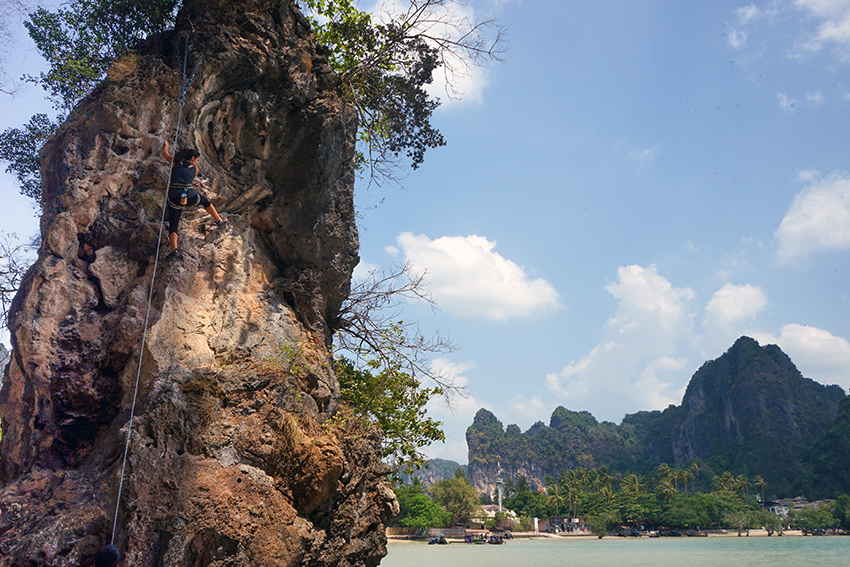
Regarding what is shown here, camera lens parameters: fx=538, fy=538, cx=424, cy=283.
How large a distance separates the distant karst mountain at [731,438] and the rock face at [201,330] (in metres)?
122

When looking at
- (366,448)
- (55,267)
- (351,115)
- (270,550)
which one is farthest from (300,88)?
(270,550)

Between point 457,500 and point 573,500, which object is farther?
point 573,500

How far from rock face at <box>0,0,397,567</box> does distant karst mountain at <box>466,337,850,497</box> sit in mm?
121769

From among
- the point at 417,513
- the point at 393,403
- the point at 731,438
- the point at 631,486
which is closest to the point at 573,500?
the point at 631,486

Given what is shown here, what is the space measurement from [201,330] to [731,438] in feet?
503

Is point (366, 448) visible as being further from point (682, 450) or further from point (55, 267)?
point (682, 450)

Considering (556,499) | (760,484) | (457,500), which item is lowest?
(556,499)

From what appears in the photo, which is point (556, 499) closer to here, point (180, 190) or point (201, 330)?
point (201, 330)

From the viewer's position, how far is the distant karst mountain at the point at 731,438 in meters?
106

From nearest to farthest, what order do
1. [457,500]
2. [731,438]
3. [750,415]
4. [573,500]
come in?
[457,500], [573,500], [750,415], [731,438]

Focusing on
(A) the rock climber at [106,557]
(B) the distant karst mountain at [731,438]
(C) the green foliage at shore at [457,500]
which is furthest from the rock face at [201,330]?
(B) the distant karst mountain at [731,438]

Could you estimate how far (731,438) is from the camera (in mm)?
132750

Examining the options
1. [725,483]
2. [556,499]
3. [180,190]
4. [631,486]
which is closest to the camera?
[180,190]

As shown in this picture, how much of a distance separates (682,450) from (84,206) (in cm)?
17014
